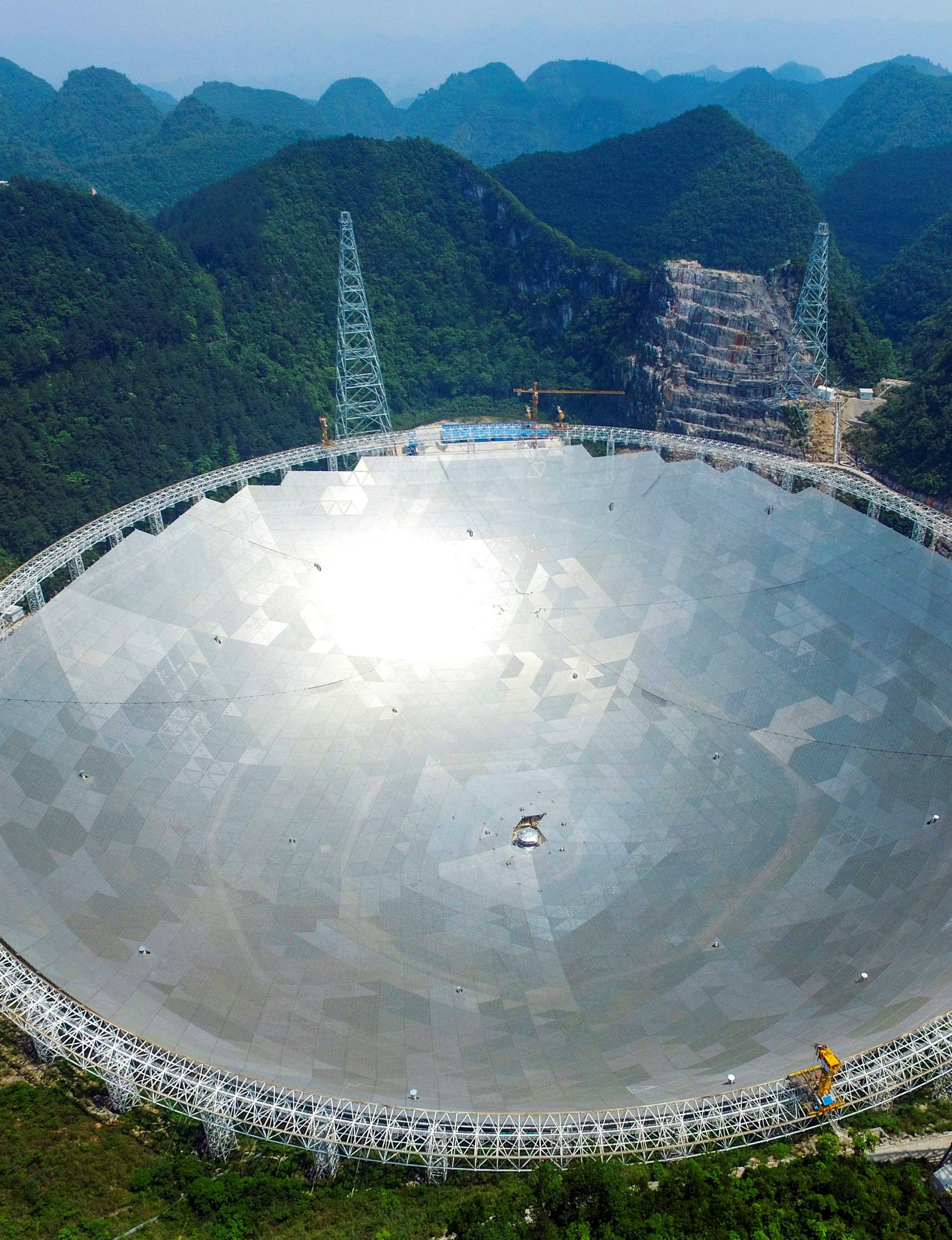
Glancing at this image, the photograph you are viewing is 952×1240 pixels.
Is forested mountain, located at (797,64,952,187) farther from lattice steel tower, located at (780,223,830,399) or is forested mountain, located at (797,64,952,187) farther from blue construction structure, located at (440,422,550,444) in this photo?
blue construction structure, located at (440,422,550,444)

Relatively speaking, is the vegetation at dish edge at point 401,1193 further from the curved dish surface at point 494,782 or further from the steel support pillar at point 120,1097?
the curved dish surface at point 494,782

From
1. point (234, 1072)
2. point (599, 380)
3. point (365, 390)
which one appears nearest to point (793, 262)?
point (599, 380)

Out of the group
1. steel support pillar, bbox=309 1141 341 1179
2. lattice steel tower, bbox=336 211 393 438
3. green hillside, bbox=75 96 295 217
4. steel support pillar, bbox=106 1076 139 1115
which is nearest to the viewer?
steel support pillar, bbox=309 1141 341 1179

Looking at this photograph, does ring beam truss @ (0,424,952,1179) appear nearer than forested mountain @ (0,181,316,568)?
Yes

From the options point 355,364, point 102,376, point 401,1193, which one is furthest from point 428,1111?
point 355,364

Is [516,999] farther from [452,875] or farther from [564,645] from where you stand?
[564,645]

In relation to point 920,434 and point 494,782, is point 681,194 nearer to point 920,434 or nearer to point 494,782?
point 920,434

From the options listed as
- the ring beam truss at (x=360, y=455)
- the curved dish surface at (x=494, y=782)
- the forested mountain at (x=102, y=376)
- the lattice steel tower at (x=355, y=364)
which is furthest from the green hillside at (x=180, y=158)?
the curved dish surface at (x=494, y=782)

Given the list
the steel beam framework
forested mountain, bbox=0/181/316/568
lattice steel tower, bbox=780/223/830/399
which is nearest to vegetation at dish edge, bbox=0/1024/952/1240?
the steel beam framework
